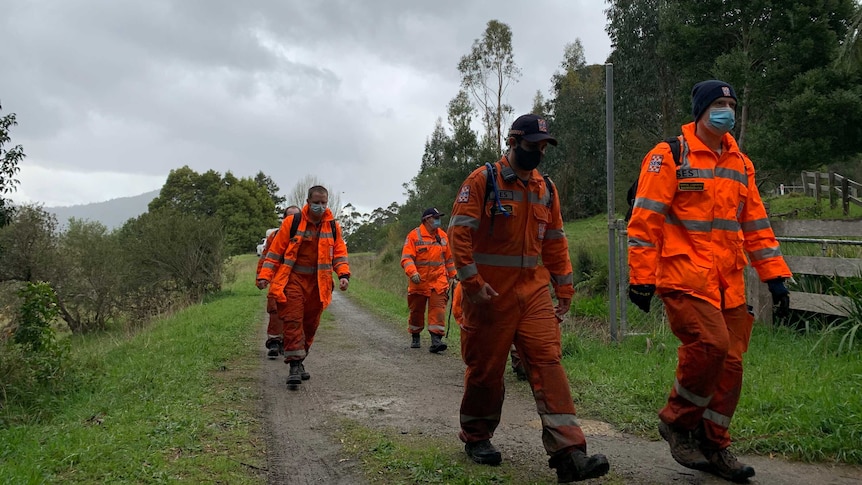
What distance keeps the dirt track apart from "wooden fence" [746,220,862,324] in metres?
3.40

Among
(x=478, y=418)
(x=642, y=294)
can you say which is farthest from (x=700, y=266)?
(x=478, y=418)

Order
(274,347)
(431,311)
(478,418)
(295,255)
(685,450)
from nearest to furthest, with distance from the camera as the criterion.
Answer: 1. (685,450)
2. (478,418)
3. (295,255)
4. (274,347)
5. (431,311)

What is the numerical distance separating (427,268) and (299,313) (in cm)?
316

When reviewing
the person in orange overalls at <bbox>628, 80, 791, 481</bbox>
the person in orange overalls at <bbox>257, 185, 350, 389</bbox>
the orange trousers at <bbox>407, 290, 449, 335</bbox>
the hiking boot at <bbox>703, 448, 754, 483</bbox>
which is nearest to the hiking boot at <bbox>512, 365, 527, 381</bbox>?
the person in orange overalls at <bbox>257, 185, 350, 389</bbox>

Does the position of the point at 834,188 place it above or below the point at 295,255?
above

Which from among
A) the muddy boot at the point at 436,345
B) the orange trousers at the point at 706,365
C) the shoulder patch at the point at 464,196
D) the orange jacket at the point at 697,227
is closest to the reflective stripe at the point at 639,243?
the orange jacket at the point at 697,227

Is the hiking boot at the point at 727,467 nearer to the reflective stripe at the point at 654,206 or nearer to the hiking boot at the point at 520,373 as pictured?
the reflective stripe at the point at 654,206

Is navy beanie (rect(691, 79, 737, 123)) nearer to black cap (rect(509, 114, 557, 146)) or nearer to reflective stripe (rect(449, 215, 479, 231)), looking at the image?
black cap (rect(509, 114, 557, 146))

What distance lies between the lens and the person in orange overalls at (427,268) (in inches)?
413

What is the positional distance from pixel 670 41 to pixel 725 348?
73.8 ft

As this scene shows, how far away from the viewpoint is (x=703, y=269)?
13.2 feet

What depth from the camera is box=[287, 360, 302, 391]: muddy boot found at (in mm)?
7469

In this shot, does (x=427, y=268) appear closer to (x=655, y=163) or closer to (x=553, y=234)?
(x=553, y=234)

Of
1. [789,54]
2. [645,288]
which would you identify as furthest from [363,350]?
[789,54]
